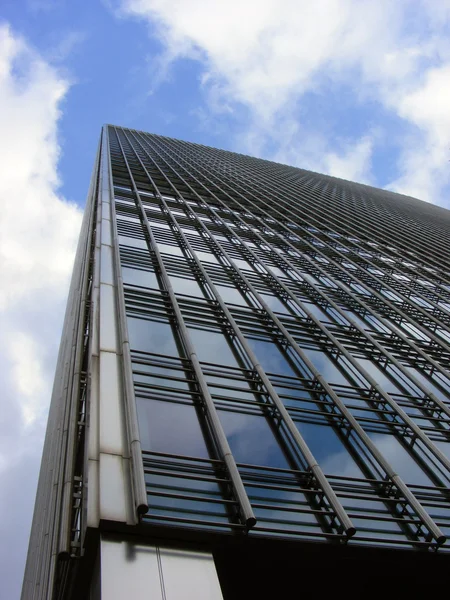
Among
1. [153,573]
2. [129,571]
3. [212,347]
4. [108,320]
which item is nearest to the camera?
[129,571]

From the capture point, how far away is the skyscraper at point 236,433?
26.8 ft

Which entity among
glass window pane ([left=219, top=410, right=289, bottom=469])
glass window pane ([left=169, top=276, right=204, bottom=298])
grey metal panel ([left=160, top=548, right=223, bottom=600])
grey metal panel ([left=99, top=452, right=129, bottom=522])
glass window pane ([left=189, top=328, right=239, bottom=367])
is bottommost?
grey metal panel ([left=160, top=548, right=223, bottom=600])

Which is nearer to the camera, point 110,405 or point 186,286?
point 110,405

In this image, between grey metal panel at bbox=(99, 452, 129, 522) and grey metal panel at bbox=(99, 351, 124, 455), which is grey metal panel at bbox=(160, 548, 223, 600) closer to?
grey metal panel at bbox=(99, 452, 129, 522)

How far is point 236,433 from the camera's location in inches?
432

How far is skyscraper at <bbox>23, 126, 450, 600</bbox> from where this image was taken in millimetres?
8156

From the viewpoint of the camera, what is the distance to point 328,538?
8867 millimetres

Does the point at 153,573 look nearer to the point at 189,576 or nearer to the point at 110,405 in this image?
the point at 189,576

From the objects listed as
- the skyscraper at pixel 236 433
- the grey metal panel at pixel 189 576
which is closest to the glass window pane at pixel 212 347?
the skyscraper at pixel 236 433

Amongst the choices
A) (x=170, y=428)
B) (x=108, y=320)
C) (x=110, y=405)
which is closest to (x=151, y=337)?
(x=108, y=320)

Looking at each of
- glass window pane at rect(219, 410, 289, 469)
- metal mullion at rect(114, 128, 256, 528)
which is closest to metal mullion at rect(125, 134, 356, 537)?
glass window pane at rect(219, 410, 289, 469)

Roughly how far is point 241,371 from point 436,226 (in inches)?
1638

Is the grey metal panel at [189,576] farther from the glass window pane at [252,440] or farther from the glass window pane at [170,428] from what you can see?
the glass window pane at [252,440]

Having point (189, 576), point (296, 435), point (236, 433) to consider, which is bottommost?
point (189, 576)
